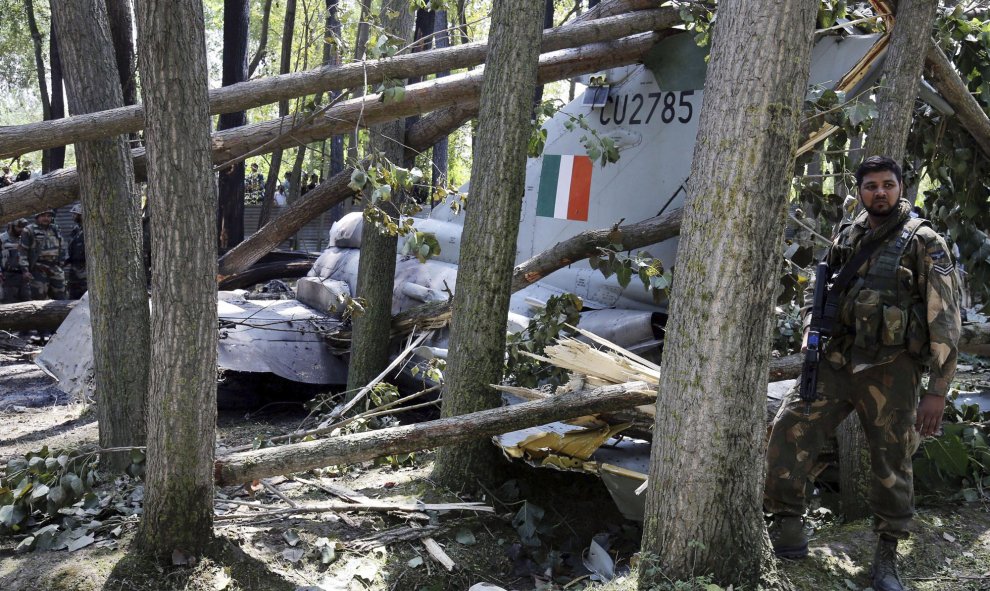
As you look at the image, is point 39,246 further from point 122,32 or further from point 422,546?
point 422,546

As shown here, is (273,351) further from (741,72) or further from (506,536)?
(741,72)

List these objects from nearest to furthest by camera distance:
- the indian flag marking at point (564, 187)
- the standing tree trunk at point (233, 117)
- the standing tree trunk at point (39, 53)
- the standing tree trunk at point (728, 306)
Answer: the standing tree trunk at point (728, 306), the indian flag marking at point (564, 187), the standing tree trunk at point (233, 117), the standing tree trunk at point (39, 53)

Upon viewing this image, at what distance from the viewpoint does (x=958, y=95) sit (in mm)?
5734

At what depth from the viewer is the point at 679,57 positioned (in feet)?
22.0

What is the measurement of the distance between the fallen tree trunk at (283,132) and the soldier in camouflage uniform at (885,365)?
3017 mm

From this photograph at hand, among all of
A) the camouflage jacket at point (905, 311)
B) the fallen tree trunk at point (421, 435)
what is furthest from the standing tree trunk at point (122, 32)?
the camouflage jacket at point (905, 311)

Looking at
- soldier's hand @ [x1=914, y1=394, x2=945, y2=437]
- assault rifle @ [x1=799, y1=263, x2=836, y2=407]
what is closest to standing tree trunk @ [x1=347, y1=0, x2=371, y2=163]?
assault rifle @ [x1=799, y1=263, x2=836, y2=407]

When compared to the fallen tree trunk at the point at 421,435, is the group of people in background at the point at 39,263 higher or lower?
lower

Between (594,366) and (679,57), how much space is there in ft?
10.2

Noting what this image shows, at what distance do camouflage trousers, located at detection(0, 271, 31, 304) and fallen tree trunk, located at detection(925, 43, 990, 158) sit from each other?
42.5 ft

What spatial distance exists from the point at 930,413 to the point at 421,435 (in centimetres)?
247

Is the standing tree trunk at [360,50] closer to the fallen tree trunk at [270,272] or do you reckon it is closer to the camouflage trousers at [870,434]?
the camouflage trousers at [870,434]

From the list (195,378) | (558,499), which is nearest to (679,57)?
(558,499)

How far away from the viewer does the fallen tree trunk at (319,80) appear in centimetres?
491
